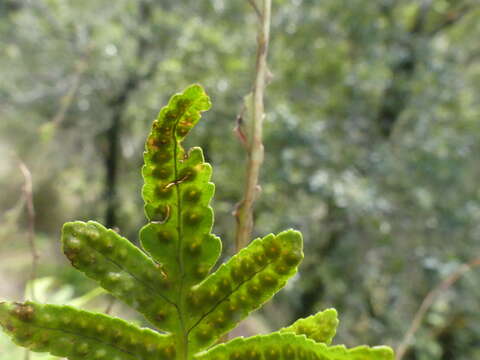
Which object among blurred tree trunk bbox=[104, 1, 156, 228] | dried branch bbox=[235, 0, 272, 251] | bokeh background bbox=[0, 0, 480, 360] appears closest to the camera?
dried branch bbox=[235, 0, 272, 251]

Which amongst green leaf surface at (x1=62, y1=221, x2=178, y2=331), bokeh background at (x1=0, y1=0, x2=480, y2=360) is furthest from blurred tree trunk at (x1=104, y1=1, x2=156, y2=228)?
green leaf surface at (x1=62, y1=221, x2=178, y2=331)

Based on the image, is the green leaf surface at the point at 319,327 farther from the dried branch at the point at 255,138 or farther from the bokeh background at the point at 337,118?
the bokeh background at the point at 337,118

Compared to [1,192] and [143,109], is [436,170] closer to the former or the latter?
[143,109]

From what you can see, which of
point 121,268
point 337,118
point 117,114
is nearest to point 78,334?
point 121,268

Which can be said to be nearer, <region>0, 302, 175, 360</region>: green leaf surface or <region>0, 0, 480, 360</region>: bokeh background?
<region>0, 302, 175, 360</region>: green leaf surface

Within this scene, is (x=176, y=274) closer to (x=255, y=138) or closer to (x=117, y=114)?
(x=255, y=138)

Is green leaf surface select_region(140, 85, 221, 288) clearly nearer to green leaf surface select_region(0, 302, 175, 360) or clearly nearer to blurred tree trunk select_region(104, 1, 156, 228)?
green leaf surface select_region(0, 302, 175, 360)
